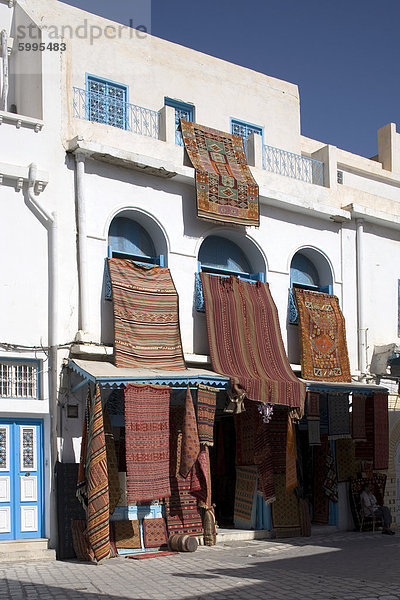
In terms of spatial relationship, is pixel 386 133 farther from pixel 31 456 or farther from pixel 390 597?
pixel 390 597

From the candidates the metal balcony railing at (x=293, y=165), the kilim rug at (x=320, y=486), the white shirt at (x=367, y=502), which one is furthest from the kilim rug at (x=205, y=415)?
the metal balcony railing at (x=293, y=165)

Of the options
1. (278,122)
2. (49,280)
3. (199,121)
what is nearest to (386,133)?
(278,122)

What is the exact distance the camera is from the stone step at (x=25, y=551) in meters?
10.3

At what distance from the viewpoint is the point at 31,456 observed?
1101 centimetres

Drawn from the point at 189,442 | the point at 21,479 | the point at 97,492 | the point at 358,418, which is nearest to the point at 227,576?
the point at 97,492

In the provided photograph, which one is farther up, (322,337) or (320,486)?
(322,337)

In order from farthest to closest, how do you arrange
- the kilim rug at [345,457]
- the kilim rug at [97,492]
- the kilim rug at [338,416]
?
the kilim rug at [345,457] < the kilim rug at [338,416] < the kilim rug at [97,492]

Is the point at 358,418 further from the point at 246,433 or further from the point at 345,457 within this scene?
the point at 246,433

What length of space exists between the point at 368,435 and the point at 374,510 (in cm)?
137

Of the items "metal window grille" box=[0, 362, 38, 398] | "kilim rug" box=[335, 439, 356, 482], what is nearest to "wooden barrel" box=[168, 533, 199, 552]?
"metal window grille" box=[0, 362, 38, 398]

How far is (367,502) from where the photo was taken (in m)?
14.1

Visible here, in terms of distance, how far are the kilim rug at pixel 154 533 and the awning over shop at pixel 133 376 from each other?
2.07 meters

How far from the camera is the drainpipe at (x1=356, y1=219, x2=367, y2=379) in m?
15.1

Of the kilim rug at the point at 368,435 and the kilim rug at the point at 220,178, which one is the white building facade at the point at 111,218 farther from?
the kilim rug at the point at 368,435
